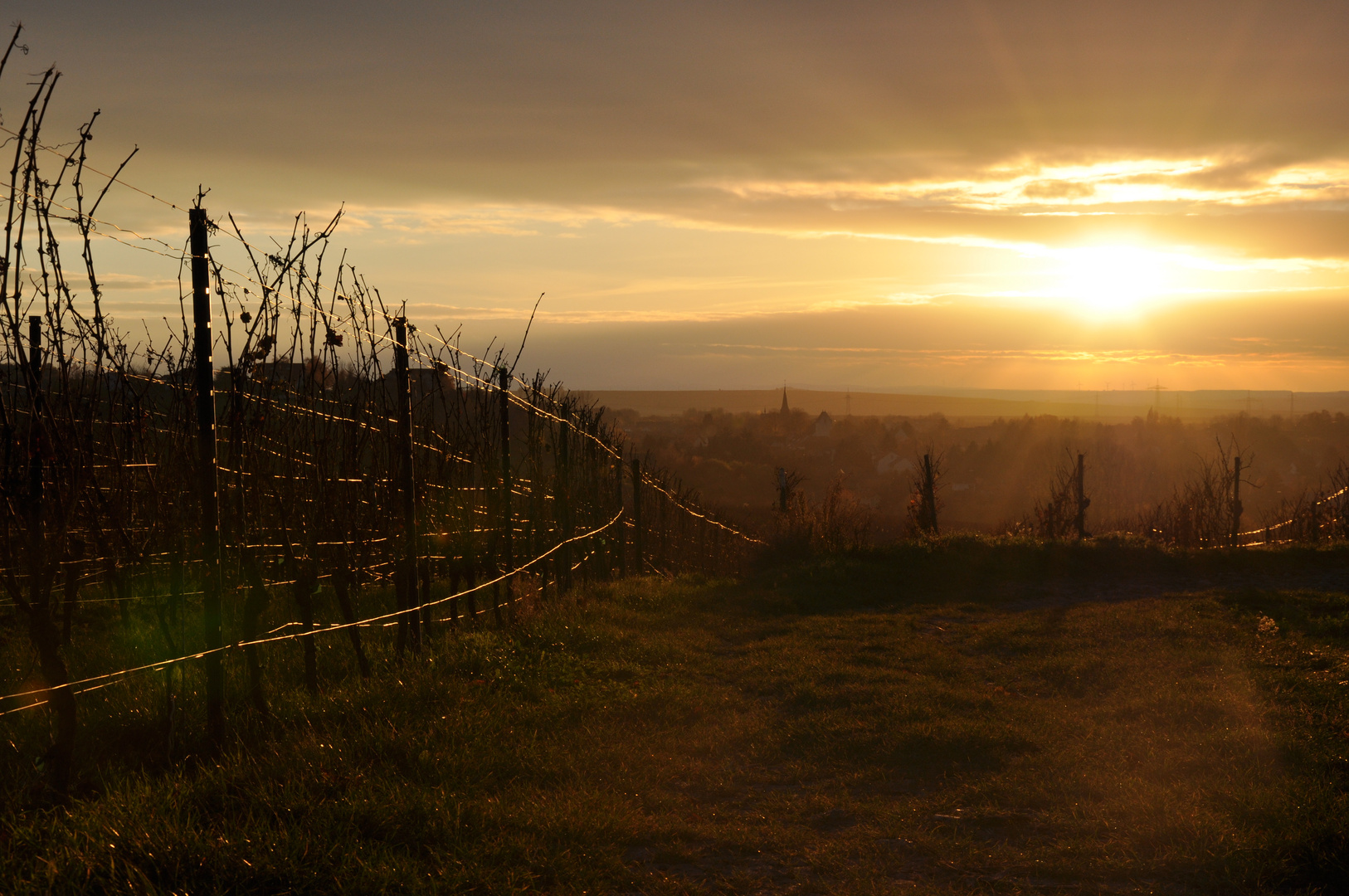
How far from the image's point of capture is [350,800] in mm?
4016

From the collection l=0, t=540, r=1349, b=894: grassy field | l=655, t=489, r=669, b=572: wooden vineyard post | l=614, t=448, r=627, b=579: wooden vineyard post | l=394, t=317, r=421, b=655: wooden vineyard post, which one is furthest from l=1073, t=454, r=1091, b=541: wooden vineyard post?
l=394, t=317, r=421, b=655: wooden vineyard post

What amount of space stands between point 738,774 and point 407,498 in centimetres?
299

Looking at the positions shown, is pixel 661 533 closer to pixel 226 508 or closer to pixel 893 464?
pixel 226 508

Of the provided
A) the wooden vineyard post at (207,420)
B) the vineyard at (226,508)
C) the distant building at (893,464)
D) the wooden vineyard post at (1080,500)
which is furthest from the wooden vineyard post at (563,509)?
the distant building at (893,464)

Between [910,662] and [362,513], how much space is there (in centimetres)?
478

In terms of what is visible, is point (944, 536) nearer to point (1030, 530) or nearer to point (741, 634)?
point (1030, 530)

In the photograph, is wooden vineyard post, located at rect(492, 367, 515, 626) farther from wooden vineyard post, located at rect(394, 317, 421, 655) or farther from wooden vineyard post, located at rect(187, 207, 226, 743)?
wooden vineyard post, located at rect(187, 207, 226, 743)

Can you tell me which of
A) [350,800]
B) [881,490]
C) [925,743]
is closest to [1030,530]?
[925,743]

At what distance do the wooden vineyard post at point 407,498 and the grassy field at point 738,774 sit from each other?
0.39 m

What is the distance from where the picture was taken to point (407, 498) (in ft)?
21.1

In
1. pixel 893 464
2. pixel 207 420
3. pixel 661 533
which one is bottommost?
pixel 893 464

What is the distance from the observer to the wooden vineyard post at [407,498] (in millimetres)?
6441

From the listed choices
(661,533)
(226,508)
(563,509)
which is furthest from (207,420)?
(661,533)

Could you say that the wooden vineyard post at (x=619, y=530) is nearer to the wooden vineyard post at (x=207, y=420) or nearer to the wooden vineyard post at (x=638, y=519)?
the wooden vineyard post at (x=638, y=519)
